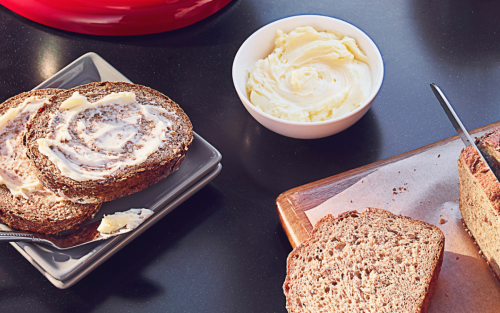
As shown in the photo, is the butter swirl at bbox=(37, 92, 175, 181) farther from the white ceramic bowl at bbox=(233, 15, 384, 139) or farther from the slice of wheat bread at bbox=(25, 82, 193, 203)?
the white ceramic bowl at bbox=(233, 15, 384, 139)

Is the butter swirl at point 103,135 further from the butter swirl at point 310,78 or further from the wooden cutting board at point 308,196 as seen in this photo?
the wooden cutting board at point 308,196

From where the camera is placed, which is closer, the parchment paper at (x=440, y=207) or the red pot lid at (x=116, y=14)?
the parchment paper at (x=440, y=207)

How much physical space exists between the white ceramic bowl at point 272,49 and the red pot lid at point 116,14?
628 mm

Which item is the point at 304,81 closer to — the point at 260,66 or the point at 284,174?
the point at 260,66

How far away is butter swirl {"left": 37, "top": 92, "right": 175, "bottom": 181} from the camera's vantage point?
5.92 ft

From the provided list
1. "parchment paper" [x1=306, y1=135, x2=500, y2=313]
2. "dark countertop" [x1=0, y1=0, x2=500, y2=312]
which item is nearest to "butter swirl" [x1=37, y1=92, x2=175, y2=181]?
"dark countertop" [x1=0, y1=0, x2=500, y2=312]

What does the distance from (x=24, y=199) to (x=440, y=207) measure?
1.87 metres

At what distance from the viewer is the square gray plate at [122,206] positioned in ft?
5.97

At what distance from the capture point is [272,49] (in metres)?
2.34

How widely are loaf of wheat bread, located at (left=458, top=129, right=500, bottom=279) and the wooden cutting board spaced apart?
1.01ft

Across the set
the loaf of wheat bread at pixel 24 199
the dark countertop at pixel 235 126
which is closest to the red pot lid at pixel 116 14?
the dark countertop at pixel 235 126

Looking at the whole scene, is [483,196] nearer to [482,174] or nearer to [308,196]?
[482,174]

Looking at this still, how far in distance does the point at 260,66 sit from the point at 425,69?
1.04 meters

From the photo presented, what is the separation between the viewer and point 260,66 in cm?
219
